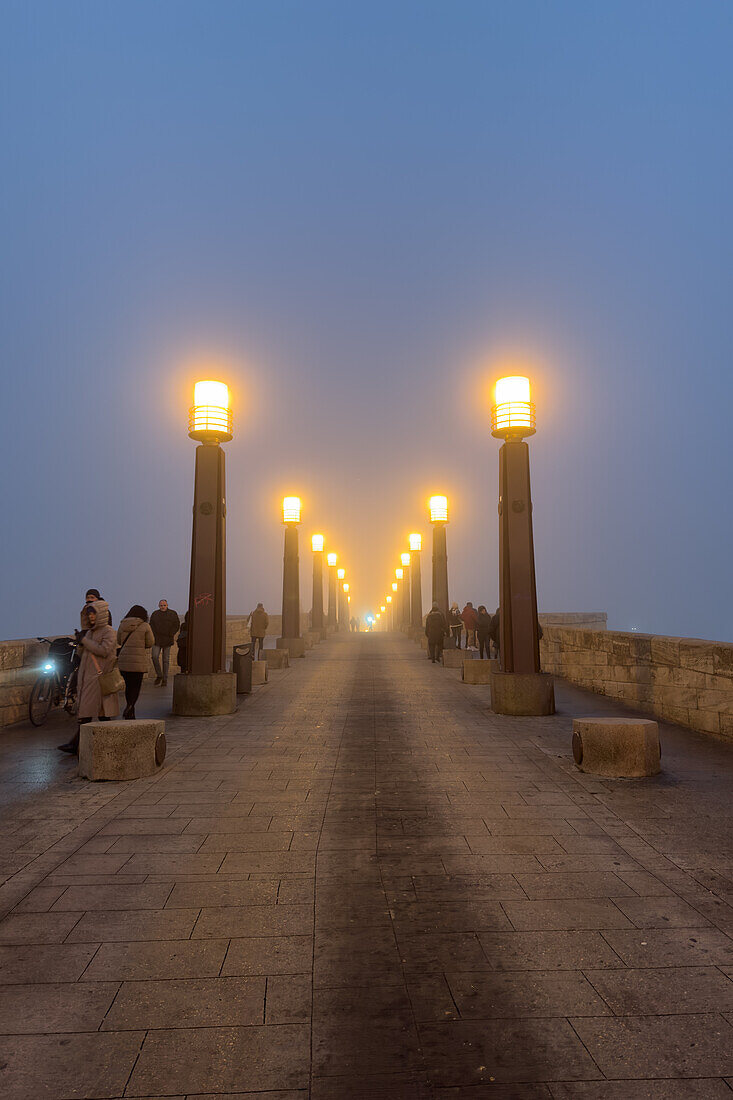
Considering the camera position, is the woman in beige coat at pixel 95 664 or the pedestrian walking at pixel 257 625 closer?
the woman in beige coat at pixel 95 664

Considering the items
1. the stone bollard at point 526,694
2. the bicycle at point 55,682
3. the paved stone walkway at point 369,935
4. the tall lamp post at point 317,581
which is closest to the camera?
the paved stone walkway at point 369,935

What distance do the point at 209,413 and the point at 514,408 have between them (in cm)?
524

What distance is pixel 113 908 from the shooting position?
432cm

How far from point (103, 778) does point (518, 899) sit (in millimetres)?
4745

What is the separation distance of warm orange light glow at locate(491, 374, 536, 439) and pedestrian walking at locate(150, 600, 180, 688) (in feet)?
26.1

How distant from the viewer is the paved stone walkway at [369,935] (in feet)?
9.26

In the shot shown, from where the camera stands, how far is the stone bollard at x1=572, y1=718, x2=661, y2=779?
24.4 feet

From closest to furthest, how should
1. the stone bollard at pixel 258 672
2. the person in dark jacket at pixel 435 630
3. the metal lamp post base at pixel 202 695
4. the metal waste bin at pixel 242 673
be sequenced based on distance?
the metal lamp post base at pixel 202 695 → the metal waste bin at pixel 242 673 → the stone bollard at pixel 258 672 → the person in dark jacket at pixel 435 630

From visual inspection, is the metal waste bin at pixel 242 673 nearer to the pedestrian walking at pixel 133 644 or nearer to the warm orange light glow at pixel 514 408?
the pedestrian walking at pixel 133 644

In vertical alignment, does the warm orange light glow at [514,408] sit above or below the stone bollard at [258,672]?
above

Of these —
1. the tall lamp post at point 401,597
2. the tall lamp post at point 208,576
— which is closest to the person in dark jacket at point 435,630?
the tall lamp post at point 208,576

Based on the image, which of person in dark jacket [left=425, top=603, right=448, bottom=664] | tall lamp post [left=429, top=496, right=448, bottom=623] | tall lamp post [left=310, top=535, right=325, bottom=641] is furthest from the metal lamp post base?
tall lamp post [left=310, top=535, right=325, bottom=641]

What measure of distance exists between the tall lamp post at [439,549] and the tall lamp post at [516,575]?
1211cm

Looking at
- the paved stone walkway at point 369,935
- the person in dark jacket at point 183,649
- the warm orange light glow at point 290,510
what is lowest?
the paved stone walkway at point 369,935
